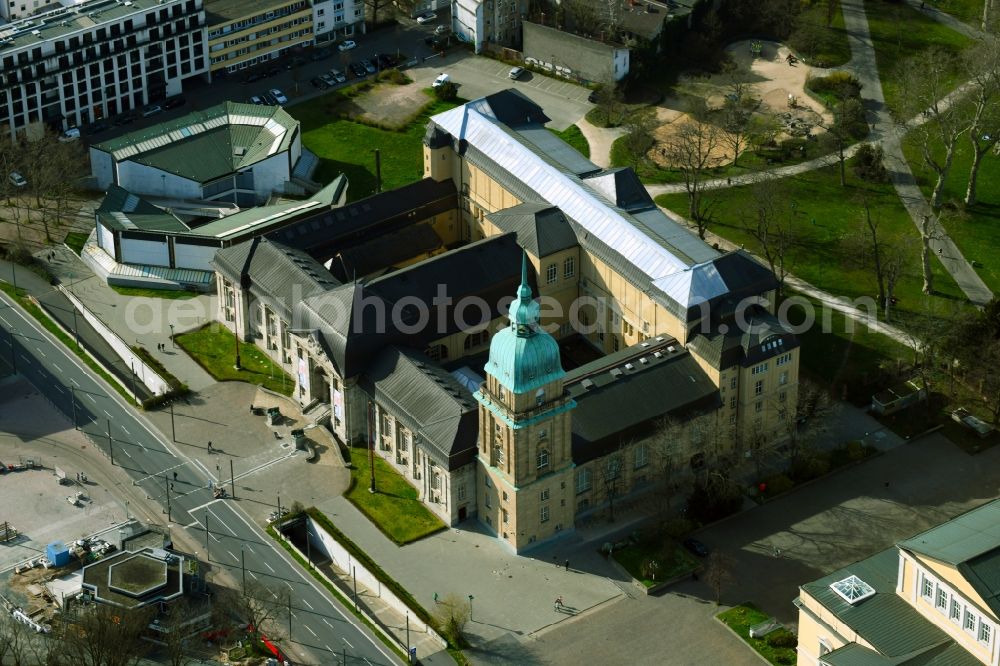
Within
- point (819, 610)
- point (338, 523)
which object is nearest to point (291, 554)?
point (338, 523)

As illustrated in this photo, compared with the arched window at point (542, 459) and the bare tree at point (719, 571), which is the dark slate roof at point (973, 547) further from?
the arched window at point (542, 459)

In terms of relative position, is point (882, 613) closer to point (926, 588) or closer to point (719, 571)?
point (926, 588)


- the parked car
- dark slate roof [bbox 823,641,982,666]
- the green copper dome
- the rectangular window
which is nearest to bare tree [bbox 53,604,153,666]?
the green copper dome

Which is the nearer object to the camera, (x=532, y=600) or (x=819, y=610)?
(x=819, y=610)

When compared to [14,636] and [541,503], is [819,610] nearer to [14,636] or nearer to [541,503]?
[541,503]

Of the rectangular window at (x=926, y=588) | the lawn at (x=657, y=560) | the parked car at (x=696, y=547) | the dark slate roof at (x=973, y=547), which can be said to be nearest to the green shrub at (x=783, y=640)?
the lawn at (x=657, y=560)

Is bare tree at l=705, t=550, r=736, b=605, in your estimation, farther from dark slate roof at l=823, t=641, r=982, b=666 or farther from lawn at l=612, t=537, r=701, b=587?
dark slate roof at l=823, t=641, r=982, b=666
